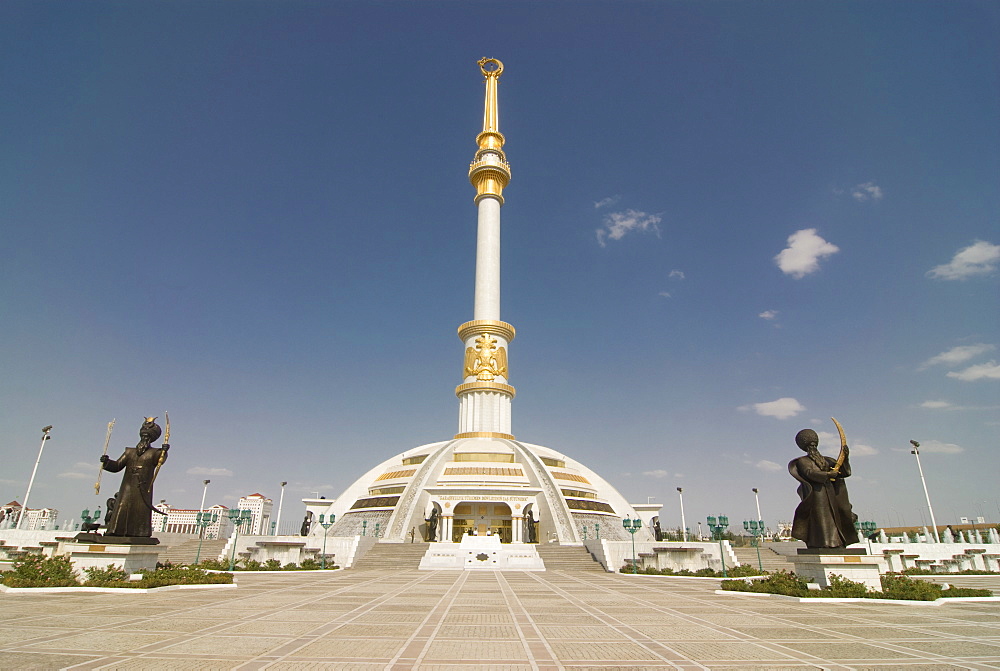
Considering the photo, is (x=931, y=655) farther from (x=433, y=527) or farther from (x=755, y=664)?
(x=433, y=527)

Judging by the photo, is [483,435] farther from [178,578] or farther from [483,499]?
[178,578]

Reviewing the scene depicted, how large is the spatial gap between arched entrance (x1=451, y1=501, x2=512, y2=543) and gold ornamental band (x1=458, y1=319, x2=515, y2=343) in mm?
16827

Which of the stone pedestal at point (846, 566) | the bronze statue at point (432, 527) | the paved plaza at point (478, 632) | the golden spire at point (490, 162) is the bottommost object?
the paved plaza at point (478, 632)

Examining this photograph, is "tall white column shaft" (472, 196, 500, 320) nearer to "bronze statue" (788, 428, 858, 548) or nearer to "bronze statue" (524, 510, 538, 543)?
"bronze statue" (524, 510, 538, 543)

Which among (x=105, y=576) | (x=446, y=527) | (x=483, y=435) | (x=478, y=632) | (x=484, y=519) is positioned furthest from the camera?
(x=483, y=435)

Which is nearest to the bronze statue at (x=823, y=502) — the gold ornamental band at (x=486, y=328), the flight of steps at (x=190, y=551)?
the flight of steps at (x=190, y=551)

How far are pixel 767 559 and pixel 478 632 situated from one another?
26062 millimetres

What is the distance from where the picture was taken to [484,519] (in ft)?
132

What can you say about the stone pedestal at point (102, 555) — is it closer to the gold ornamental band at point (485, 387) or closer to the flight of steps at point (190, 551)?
the flight of steps at point (190, 551)

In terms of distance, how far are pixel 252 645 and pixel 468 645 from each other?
135 inches

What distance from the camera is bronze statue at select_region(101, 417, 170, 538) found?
16953mm

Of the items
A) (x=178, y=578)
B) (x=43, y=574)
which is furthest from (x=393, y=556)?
(x=43, y=574)

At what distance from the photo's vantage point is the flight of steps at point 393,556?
100 feet

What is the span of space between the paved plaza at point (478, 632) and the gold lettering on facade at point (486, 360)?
33.8 m
